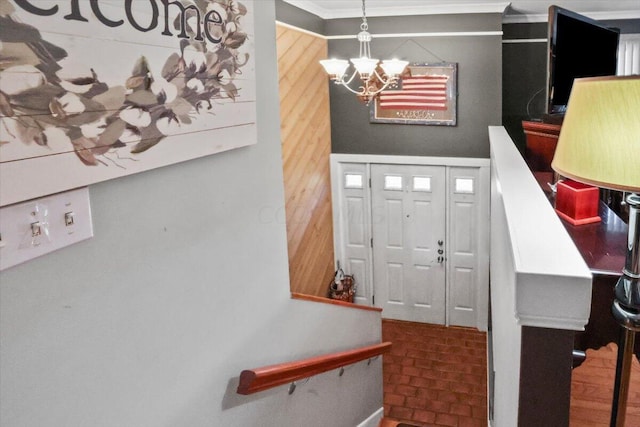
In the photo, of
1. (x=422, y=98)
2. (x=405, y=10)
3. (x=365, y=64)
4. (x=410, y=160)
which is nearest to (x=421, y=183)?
(x=410, y=160)

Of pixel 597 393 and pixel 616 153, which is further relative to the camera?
pixel 597 393

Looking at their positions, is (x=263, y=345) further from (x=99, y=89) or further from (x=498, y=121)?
(x=498, y=121)

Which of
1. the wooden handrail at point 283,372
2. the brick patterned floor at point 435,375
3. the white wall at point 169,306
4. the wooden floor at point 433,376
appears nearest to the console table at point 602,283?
the wooden handrail at point 283,372

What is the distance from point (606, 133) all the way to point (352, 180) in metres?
5.09

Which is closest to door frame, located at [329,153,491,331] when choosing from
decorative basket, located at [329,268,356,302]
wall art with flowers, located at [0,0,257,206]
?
decorative basket, located at [329,268,356,302]

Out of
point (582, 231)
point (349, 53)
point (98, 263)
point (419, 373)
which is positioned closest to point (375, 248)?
point (419, 373)

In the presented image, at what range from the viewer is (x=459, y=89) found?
5680 mm

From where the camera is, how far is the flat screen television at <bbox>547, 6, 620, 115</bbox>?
3.47m

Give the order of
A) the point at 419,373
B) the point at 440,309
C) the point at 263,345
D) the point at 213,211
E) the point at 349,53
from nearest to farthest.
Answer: the point at 213,211 → the point at 263,345 → the point at 419,373 → the point at 349,53 → the point at 440,309

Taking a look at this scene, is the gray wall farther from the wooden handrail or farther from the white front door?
the wooden handrail

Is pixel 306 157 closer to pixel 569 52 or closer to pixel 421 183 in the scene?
pixel 421 183

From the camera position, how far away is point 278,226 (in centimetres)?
216

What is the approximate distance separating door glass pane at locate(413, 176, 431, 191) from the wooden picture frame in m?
0.62

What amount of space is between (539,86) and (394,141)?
176 centimetres
